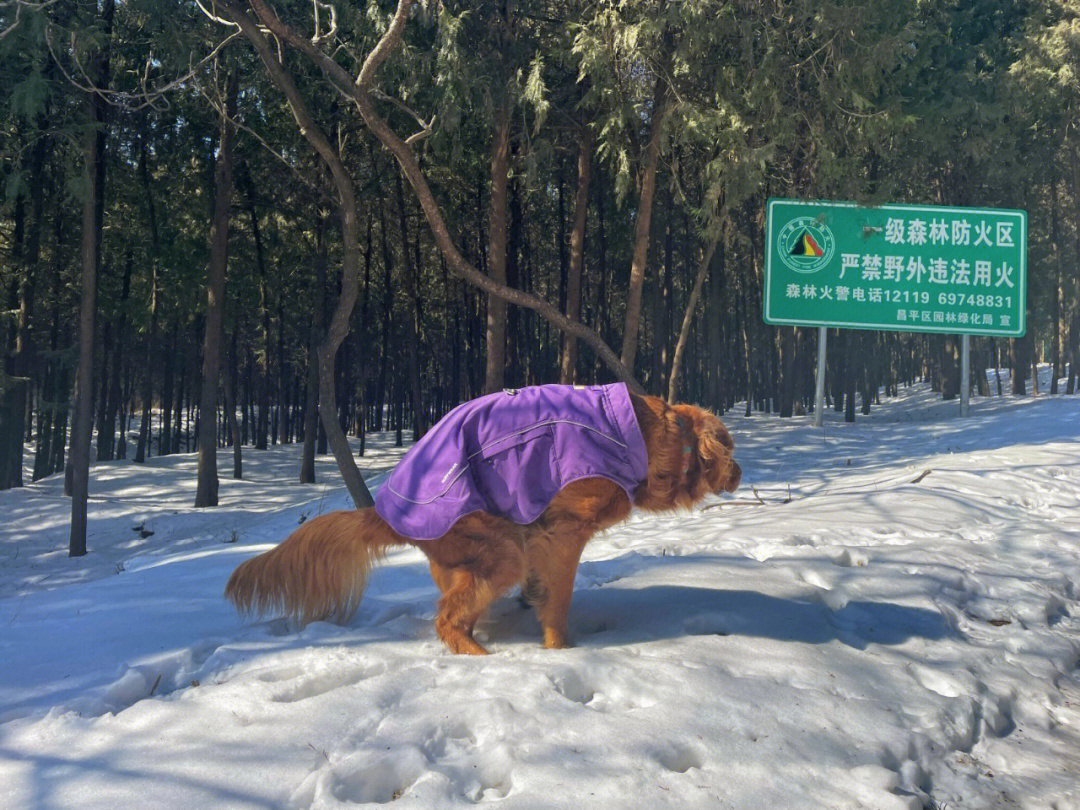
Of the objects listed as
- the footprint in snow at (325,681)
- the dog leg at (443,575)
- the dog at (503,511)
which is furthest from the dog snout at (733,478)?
the footprint in snow at (325,681)

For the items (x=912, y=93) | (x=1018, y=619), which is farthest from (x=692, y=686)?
(x=912, y=93)

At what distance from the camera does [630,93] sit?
12875 mm

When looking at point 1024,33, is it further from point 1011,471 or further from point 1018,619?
point 1018,619

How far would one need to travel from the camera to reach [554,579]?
13.1 ft

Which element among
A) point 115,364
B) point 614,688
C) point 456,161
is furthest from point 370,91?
point 115,364

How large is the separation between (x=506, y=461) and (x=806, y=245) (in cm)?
1108

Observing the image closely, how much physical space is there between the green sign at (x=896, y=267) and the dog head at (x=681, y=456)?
9902 millimetres

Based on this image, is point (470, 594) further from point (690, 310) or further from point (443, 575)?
point (690, 310)

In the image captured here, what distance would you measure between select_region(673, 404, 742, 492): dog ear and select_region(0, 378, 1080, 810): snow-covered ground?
0.73 metres

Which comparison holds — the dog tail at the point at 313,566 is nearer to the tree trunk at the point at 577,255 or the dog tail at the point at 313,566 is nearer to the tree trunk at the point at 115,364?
the tree trunk at the point at 577,255

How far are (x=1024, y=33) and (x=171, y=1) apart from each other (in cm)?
1693

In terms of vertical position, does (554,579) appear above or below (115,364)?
below

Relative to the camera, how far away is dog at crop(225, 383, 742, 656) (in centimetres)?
387

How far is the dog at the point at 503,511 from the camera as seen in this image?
3.87 meters
